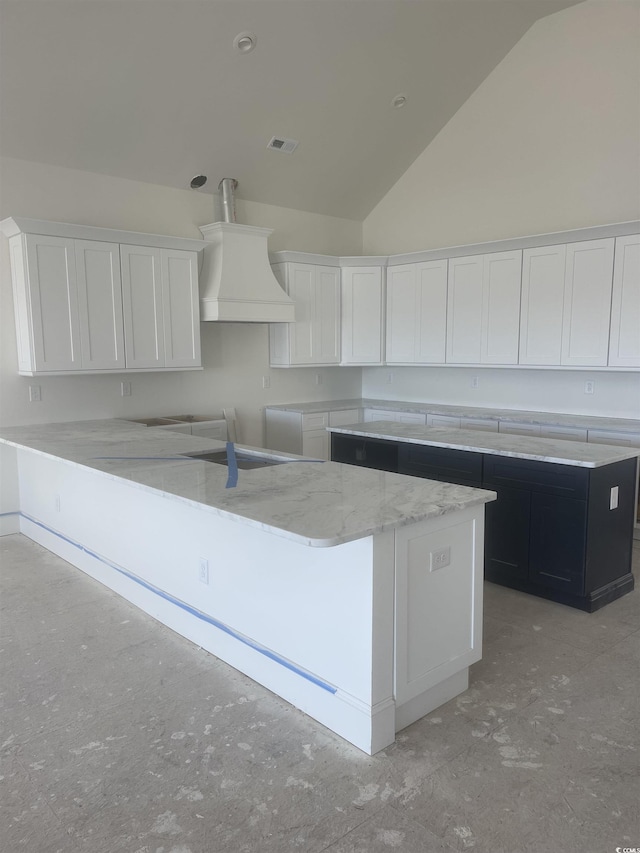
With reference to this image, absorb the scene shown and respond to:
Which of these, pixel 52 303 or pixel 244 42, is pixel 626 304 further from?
pixel 52 303

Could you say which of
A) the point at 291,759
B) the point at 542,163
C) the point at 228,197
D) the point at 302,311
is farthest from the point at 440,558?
the point at 542,163

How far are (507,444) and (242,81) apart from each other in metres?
3.28

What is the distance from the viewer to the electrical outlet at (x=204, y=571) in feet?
9.55

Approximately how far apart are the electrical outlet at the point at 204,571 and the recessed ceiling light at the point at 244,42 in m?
3.49

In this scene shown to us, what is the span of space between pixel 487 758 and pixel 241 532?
1282 millimetres

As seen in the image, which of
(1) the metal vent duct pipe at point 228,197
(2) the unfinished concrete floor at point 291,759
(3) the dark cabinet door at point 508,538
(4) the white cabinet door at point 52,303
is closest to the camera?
(2) the unfinished concrete floor at point 291,759

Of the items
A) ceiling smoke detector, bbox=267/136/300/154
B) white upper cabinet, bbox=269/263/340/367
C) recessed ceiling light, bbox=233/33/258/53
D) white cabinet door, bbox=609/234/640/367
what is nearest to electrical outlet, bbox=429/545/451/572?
white cabinet door, bbox=609/234/640/367

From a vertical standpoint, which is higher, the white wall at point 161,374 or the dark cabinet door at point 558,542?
the white wall at point 161,374

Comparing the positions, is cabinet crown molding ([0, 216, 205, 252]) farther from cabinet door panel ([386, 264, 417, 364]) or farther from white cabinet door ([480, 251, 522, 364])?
white cabinet door ([480, 251, 522, 364])

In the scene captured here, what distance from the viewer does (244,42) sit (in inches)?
165

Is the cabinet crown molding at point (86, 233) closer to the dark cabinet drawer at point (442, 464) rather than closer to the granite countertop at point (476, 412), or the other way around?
the granite countertop at point (476, 412)

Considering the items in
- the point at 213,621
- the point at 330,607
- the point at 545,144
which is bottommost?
the point at 213,621

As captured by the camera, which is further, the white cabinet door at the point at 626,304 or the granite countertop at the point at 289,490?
the white cabinet door at the point at 626,304

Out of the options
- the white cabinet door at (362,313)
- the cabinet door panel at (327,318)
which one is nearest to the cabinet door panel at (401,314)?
the white cabinet door at (362,313)
